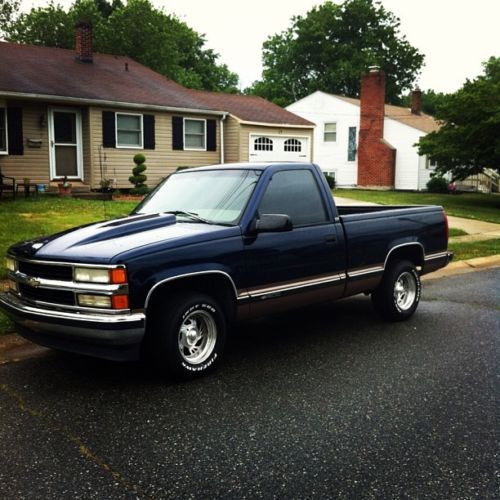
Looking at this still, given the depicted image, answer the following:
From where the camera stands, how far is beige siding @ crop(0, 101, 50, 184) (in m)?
18.8

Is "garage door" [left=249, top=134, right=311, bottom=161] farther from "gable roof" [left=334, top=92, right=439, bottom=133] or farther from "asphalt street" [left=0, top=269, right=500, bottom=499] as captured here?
"asphalt street" [left=0, top=269, right=500, bottom=499]

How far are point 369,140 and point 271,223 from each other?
106 feet

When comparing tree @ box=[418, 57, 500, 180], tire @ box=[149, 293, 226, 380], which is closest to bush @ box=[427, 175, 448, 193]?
tree @ box=[418, 57, 500, 180]

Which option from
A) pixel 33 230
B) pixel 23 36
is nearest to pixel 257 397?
pixel 33 230

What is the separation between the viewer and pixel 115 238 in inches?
190

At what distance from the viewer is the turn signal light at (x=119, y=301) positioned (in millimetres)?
4340

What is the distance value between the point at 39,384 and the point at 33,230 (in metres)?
7.05

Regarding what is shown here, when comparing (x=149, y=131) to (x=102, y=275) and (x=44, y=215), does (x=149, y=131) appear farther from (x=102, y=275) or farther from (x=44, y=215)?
(x=102, y=275)

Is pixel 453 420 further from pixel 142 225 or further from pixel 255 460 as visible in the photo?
pixel 142 225

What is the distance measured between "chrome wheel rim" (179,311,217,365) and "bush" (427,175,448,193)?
1213 inches

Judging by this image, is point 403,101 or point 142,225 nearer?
point 142,225

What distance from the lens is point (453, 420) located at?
13.5ft

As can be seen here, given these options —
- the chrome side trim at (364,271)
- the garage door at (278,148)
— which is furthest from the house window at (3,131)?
the chrome side trim at (364,271)

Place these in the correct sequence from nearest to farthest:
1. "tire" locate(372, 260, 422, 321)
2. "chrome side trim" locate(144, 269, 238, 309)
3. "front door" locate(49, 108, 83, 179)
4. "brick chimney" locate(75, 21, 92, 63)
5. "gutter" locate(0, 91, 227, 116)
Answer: "chrome side trim" locate(144, 269, 238, 309)
"tire" locate(372, 260, 422, 321)
"gutter" locate(0, 91, 227, 116)
"front door" locate(49, 108, 83, 179)
"brick chimney" locate(75, 21, 92, 63)
